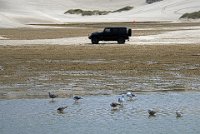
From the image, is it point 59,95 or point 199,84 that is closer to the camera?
point 59,95

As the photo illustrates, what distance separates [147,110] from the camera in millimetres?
16312

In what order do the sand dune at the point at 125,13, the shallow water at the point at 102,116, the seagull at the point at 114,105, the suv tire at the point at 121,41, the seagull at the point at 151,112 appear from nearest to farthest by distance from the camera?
the shallow water at the point at 102,116, the seagull at the point at 151,112, the seagull at the point at 114,105, the suv tire at the point at 121,41, the sand dune at the point at 125,13

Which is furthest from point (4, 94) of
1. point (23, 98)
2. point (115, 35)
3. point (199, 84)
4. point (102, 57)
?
point (115, 35)

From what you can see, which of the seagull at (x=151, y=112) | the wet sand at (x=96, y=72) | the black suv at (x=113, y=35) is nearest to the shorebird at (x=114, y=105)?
the seagull at (x=151, y=112)

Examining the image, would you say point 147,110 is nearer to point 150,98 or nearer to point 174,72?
point 150,98

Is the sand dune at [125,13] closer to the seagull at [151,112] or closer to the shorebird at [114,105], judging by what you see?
the shorebird at [114,105]

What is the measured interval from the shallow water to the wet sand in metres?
1.43

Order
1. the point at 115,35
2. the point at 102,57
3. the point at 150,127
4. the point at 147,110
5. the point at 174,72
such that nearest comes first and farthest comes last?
the point at 150,127 < the point at 147,110 < the point at 174,72 < the point at 102,57 < the point at 115,35

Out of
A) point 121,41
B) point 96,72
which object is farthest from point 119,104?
point 121,41

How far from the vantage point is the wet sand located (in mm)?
20391

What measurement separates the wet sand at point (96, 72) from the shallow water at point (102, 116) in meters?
1.43

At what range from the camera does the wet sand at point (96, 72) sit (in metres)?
20.4

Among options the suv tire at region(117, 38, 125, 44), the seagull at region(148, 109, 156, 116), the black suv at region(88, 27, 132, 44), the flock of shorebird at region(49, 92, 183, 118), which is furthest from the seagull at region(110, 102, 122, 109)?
the black suv at region(88, 27, 132, 44)

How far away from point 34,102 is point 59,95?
1418mm
